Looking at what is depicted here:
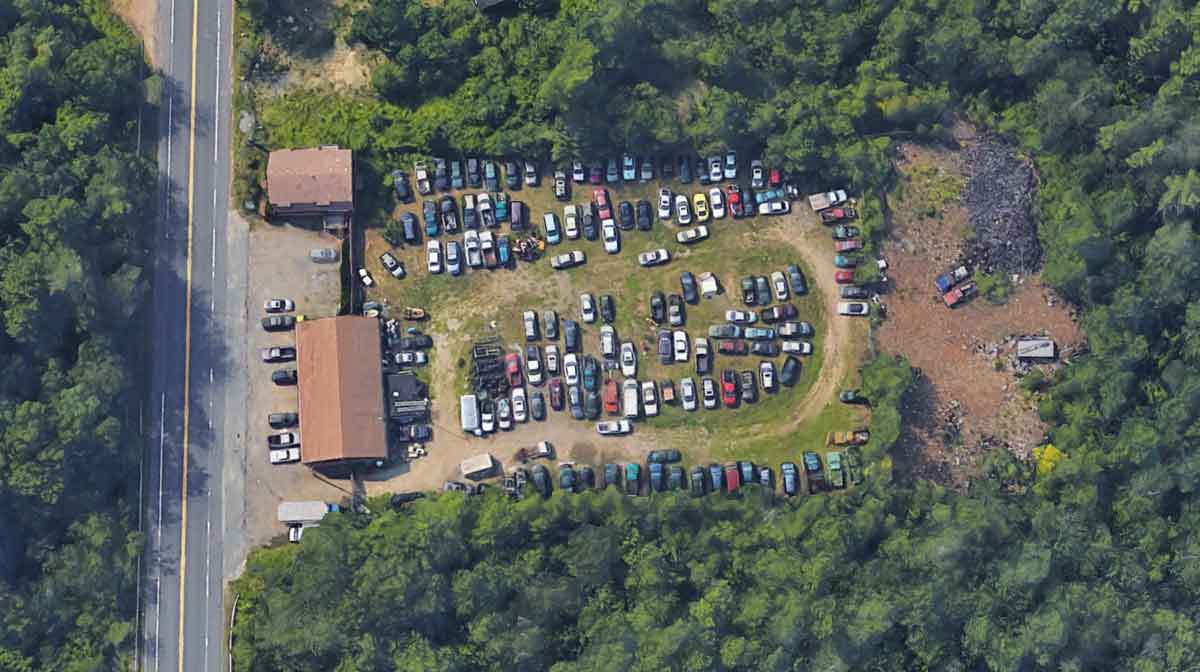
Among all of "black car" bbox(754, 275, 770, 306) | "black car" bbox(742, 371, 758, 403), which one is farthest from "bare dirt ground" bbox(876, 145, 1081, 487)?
"black car" bbox(742, 371, 758, 403)

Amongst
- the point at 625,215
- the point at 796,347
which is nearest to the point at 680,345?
the point at 796,347

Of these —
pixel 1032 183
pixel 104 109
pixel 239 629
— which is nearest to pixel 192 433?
pixel 239 629

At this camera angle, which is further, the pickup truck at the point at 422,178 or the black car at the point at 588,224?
the black car at the point at 588,224

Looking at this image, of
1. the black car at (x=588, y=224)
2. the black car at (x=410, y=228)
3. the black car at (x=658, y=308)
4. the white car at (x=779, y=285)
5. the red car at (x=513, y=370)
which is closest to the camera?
the red car at (x=513, y=370)

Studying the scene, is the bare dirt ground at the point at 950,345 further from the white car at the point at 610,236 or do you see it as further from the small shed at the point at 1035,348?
the white car at the point at 610,236

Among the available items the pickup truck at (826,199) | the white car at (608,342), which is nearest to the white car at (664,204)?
the white car at (608,342)

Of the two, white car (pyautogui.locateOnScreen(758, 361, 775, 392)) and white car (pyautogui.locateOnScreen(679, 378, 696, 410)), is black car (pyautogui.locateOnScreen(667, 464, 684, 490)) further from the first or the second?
white car (pyautogui.locateOnScreen(758, 361, 775, 392))
